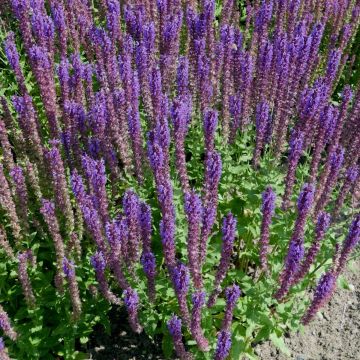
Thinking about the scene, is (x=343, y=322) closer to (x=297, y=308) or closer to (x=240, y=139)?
(x=297, y=308)

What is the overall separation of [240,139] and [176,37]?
142 cm

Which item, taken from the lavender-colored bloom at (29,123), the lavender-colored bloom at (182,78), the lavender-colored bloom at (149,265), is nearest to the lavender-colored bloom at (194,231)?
the lavender-colored bloom at (149,265)

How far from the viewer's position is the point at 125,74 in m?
4.72

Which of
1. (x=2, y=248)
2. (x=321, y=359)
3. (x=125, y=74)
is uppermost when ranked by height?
(x=125, y=74)

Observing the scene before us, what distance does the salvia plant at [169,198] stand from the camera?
12.5ft

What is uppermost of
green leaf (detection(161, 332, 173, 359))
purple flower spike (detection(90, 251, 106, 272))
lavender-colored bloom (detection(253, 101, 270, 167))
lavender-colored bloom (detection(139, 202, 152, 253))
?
lavender-colored bloom (detection(253, 101, 270, 167))

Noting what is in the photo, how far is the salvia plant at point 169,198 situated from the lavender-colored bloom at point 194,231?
0.02m

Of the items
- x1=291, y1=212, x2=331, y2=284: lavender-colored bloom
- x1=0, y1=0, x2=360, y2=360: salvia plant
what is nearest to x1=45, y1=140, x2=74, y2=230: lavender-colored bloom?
x1=0, y1=0, x2=360, y2=360: salvia plant

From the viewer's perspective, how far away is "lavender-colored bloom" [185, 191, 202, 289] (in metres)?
3.46

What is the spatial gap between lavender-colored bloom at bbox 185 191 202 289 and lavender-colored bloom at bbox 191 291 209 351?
0.66ft

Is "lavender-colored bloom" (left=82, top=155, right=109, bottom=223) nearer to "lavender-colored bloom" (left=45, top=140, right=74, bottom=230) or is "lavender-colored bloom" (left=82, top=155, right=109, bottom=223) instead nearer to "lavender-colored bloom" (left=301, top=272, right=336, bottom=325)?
"lavender-colored bloom" (left=45, top=140, right=74, bottom=230)

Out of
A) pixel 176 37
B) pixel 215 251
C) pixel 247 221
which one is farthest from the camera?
pixel 176 37

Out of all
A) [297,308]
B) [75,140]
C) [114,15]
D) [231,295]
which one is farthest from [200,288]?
[114,15]

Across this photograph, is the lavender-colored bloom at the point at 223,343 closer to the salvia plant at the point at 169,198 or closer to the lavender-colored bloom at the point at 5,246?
the salvia plant at the point at 169,198
